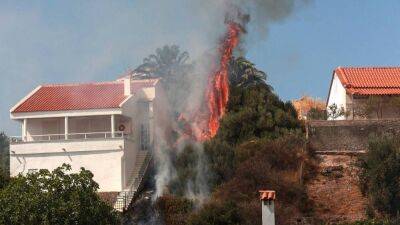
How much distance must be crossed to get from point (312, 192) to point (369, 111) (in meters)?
8.78

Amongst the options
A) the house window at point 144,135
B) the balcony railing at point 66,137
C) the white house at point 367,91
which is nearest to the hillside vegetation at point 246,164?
the white house at point 367,91

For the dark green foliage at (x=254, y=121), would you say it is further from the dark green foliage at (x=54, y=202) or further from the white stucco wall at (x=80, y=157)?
the dark green foliage at (x=54, y=202)

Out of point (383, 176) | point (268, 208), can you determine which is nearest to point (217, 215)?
point (268, 208)

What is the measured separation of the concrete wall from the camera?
4803cm

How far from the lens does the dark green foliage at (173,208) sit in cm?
4107

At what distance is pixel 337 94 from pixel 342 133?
387 inches

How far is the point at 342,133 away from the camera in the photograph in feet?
159

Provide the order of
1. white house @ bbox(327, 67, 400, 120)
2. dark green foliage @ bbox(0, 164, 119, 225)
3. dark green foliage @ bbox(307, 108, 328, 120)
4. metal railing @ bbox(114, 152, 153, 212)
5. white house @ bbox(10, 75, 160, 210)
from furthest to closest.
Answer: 1. dark green foliage @ bbox(307, 108, 328, 120)
2. white house @ bbox(327, 67, 400, 120)
3. white house @ bbox(10, 75, 160, 210)
4. metal railing @ bbox(114, 152, 153, 212)
5. dark green foliage @ bbox(0, 164, 119, 225)

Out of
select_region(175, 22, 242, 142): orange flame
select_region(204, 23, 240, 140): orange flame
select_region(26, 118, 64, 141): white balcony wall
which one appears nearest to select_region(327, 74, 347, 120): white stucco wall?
select_region(204, 23, 240, 140): orange flame

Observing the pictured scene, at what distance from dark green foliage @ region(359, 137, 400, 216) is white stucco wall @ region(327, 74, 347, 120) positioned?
29.9 feet

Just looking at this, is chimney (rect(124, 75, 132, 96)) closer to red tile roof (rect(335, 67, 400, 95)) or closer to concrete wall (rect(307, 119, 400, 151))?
concrete wall (rect(307, 119, 400, 151))

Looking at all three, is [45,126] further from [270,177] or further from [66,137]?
[270,177]

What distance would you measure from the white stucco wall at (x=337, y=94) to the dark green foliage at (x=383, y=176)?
29.9ft

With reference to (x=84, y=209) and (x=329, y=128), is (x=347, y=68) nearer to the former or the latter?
(x=329, y=128)
